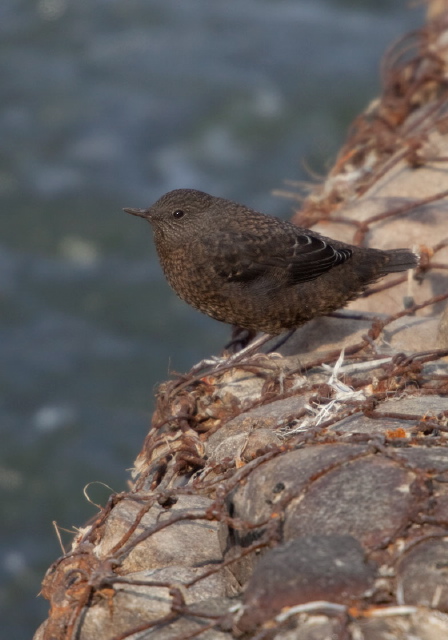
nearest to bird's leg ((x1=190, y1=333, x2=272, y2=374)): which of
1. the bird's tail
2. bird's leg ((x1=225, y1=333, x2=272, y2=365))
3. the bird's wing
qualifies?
bird's leg ((x1=225, y1=333, x2=272, y2=365))

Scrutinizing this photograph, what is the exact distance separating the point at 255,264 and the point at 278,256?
132mm

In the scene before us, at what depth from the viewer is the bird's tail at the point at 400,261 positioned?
16.6ft

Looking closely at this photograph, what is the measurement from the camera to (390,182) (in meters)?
6.16

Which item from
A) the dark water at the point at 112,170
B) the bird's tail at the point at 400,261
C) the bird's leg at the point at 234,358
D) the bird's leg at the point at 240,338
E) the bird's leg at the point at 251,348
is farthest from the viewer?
the dark water at the point at 112,170

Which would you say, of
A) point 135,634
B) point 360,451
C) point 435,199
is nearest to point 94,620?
point 135,634

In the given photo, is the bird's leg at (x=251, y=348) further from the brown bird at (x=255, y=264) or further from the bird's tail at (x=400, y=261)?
the bird's tail at (x=400, y=261)

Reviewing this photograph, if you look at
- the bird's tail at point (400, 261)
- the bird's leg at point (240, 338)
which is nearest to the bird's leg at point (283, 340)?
the bird's leg at point (240, 338)

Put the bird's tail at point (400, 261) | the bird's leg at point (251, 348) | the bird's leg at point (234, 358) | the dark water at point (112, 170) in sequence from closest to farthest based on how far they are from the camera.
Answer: the bird's leg at point (234, 358), the bird's leg at point (251, 348), the bird's tail at point (400, 261), the dark water at point (112, 170)

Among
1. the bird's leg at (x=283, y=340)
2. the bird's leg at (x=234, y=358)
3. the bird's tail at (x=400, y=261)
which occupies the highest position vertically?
the bird's tail at (x=400, y=261)

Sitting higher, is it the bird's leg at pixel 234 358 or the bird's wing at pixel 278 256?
the bird's wing at pixel 278 256

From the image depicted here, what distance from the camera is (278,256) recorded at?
4988mm

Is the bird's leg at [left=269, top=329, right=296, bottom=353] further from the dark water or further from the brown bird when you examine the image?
the dark water

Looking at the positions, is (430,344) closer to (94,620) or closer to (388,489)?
(388,489)

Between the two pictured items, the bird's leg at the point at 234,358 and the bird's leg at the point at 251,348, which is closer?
the bird's leg at the point at 234,358
